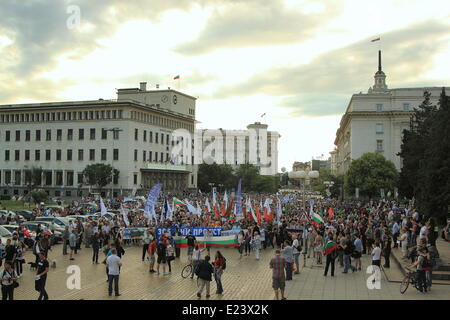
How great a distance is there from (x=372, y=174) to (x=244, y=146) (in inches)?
4300

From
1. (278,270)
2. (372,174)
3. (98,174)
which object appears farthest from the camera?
(98,174)

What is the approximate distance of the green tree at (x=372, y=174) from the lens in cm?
6821

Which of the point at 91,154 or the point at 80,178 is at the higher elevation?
the point at 91,154

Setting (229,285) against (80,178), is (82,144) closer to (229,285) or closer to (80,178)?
(80,178)

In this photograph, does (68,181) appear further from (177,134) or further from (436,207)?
(436,207)

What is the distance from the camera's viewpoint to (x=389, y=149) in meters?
85.6

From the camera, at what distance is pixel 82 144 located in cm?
8831

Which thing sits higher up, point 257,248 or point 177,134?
point 177,134

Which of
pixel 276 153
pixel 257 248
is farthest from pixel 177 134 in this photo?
pixel 276 153

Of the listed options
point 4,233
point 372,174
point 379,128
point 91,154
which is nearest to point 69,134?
point 91,154

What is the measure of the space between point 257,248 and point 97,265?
7.56m

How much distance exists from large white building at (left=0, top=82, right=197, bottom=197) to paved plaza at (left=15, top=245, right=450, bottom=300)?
62.0 m

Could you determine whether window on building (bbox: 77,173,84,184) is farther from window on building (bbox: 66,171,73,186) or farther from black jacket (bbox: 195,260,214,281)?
black jacket (bbox: 195,260,214,281)
